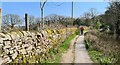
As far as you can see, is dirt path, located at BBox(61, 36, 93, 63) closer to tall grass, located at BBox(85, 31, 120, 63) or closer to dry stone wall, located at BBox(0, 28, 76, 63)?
tall grass, located at BBox(85, 31, 120, 63)

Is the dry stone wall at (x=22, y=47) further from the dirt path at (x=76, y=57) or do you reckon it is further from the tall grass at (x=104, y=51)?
the tall grass at (x=104, y=51)

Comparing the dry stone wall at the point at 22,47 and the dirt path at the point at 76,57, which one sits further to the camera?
the dirt path at the point at 76,57

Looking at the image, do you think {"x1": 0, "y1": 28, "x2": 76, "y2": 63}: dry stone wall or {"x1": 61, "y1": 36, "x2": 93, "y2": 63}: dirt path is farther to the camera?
{"x1": 61, "y1": 36, "x2": 93, "y2": 63}: dirt path

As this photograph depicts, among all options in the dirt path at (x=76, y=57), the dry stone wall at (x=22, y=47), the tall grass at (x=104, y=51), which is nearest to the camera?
the dry stone wall at (x=22, y=47)

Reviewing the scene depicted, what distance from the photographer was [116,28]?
3791cm

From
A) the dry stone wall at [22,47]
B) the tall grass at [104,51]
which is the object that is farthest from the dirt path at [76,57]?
the dry stone wall at [22,47]

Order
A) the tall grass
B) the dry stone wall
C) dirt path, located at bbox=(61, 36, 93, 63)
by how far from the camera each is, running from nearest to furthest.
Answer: the dry stone wall
the tall grass
dirt path, located at bbox=(61, 36, 93, 63)

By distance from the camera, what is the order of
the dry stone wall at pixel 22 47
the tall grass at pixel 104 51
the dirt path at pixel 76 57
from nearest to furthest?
1. the dry stone wall at pixel 22 47
2. the tall grass at pixel 104 51
3. the dirt path at pixel 76 57

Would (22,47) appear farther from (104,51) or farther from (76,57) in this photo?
(104,51)

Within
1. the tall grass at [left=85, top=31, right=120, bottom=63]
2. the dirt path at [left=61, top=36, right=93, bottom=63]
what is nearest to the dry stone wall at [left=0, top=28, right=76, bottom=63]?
the dirt path at [left=61, top=36, right=93, bottom=63]

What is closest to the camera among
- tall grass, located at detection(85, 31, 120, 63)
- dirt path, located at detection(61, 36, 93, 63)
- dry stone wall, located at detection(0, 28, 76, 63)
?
dry stone wall, located at detection(0, 28, 76, 63)

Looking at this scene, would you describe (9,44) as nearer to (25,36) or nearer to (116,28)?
(25,36)

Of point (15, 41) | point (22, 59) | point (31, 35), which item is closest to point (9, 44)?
point (15, 41)

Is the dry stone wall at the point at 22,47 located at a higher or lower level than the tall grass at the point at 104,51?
higher
